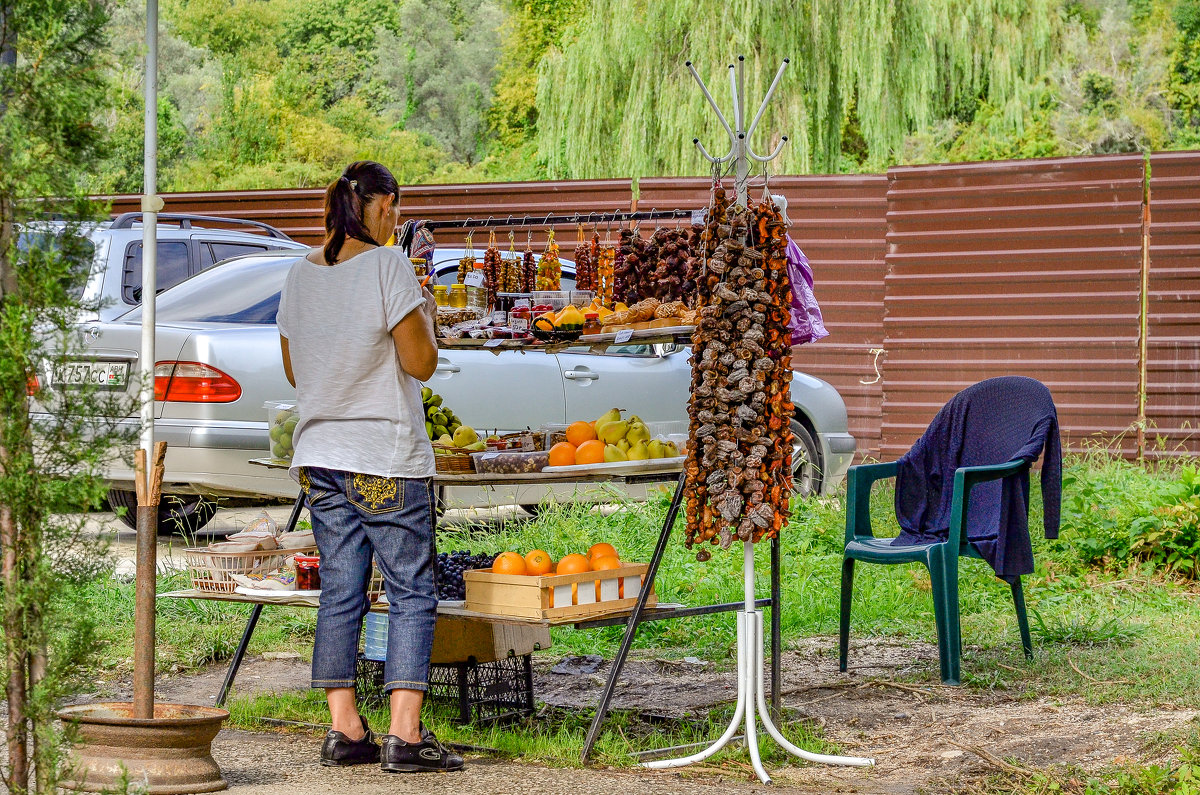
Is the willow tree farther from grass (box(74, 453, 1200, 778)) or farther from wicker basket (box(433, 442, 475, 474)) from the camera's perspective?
wicker basket (box(433, 442, 475, 474))

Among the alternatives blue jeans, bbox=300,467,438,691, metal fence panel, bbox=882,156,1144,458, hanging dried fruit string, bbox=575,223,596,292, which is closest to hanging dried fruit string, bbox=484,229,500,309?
hanging dried fruit string, bbox=575,223,596,292

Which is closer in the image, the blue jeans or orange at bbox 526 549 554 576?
the blue jeans

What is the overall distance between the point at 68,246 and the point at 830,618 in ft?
15.6

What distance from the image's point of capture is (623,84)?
1720 cm

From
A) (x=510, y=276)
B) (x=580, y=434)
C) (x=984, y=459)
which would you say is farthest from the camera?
(x=984, y=459)

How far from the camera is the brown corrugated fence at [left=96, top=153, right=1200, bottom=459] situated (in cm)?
1056

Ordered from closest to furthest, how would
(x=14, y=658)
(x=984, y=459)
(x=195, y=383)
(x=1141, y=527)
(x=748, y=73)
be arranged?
1. (x=14, y=658)
2. (x=984, y=459)
3. (x=195, y=383)
4. (x=1141, y=527)
5. (x=748, y=73)

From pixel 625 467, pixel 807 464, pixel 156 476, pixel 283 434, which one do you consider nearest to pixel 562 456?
pixel 625 467

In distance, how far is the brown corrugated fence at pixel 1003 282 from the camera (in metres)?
10.6

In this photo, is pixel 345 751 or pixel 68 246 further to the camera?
pixel 345 751

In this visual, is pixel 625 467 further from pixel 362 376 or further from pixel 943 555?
pixel 943 555

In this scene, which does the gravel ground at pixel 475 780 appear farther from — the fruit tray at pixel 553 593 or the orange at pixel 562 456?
the orange at pixel 562 456

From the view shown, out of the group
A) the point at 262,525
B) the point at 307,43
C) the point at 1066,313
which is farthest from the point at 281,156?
the point at 262,525

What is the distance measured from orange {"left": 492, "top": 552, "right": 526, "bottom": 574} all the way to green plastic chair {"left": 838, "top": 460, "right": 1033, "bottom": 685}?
5.82 feet
